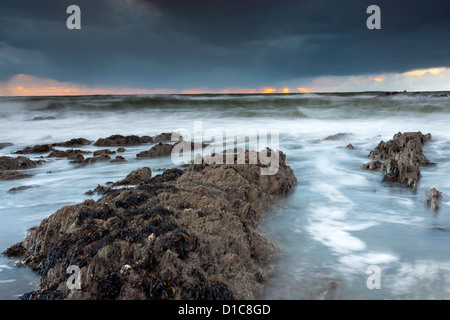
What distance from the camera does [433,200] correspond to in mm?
6156

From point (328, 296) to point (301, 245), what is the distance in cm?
124

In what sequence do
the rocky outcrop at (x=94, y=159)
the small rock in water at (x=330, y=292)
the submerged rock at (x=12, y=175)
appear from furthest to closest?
1. the rocky outcrop at (x=94, y=159)
2. the submerged rock at (x=12, y=175)
3. the small rock in water at (x=330, y=292)

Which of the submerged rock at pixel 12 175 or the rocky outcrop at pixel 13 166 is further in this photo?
the rocky outcrop at pixel 13 166

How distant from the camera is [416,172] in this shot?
25.4ft

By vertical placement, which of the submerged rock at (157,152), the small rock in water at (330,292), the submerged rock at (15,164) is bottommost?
the small rock in water at (330,292)

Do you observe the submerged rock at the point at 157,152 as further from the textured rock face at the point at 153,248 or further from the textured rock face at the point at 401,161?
the textured rock face at the point at 153,248

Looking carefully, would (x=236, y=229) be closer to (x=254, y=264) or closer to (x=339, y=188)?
(x=254, y=264)

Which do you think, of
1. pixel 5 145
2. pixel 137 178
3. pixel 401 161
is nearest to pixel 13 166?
pixel 137 178

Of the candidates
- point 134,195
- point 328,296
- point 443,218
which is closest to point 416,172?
point 443,218

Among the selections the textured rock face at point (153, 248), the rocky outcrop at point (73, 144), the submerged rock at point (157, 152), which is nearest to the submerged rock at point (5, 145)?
the rocky outcrop at point (73, 144)

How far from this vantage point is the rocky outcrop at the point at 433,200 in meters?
6.07

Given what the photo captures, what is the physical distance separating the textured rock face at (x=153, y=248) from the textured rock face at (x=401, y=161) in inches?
171

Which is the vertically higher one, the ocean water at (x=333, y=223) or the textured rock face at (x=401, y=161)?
the textured rock face at (x=401, y=161)

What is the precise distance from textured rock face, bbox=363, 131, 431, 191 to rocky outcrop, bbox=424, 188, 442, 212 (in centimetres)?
66
